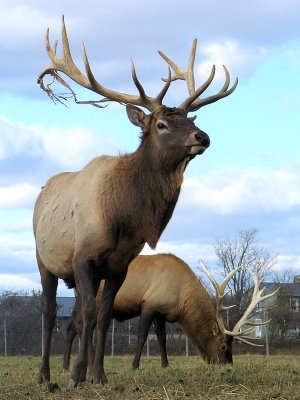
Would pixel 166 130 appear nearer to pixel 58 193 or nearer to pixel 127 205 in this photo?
pixel 127 205

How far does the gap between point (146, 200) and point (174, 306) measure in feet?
24.6

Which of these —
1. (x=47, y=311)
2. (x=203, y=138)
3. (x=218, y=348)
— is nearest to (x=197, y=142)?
(x=203, y=138)

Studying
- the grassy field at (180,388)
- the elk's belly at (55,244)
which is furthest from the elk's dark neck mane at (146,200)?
the grassy field at (180,388)

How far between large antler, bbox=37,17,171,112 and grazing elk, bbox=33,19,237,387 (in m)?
0.01

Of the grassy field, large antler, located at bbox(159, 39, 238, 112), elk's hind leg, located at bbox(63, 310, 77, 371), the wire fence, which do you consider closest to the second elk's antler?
large antler, located at bbox(159, 39, 238, 112)

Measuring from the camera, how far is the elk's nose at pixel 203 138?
302 inches

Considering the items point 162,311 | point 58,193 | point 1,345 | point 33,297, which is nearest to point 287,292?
point 33,297

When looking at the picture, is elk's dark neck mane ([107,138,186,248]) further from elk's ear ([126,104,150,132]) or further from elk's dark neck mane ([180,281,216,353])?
elk's dark neck mane ([180,281,216,353])

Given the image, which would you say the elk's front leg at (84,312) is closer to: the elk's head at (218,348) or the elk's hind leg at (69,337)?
the elk's hind leg at (69,337)

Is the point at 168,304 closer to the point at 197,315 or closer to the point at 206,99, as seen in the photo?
the point at 197,315

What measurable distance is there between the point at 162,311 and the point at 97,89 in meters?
7.54

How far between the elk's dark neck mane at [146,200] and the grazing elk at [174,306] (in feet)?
21.4

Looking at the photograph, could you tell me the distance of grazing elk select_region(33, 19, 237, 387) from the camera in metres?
8.02

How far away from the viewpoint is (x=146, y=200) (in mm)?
8266
